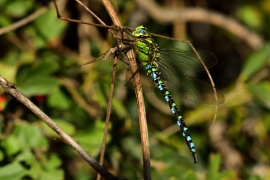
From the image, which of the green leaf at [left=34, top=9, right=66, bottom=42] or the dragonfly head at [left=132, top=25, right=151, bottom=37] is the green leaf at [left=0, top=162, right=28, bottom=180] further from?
the green leaf at [left=34, top=9, right=66, bottom=42]

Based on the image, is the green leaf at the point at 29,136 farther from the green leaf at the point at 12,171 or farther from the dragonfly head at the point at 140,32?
the dragonfly head at the point at 140,32

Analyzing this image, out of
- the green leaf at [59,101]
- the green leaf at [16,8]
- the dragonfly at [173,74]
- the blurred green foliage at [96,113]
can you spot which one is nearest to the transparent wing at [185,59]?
→ the dragonfly at [173,74]

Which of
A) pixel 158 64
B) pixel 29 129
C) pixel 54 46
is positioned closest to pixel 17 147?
pixel 29 129

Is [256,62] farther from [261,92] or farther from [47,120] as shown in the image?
[47,120]

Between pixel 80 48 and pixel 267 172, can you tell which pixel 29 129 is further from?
pixel 267 172

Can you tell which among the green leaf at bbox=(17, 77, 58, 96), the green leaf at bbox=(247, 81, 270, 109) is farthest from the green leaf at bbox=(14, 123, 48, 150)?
the green leaf at bbox=(247, 81, 270, 109)
